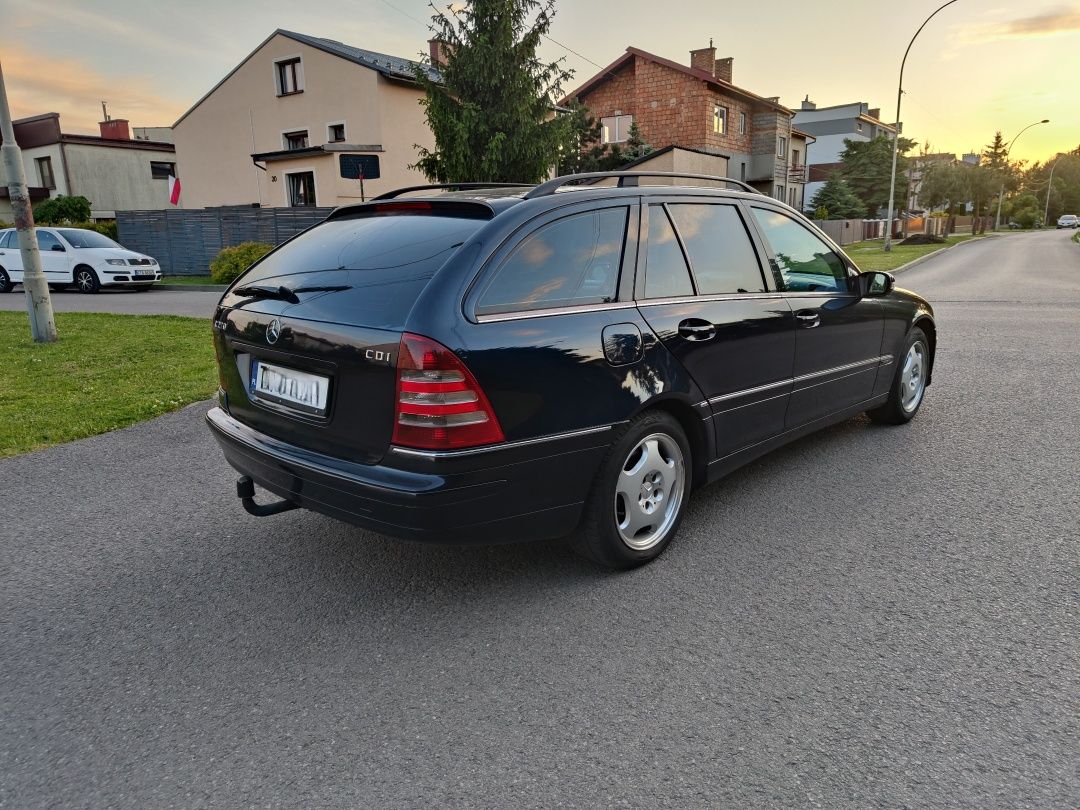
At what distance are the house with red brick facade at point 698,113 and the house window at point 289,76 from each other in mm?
13586

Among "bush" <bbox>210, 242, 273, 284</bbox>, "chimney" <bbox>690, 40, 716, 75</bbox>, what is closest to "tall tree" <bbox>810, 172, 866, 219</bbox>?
"chimney" <bbox>690, 40, 716, 75</bbox>

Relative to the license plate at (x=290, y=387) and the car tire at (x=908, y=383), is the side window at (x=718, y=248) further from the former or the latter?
the car tire at (x=908, y=383)

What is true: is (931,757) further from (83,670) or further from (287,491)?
(83,670)

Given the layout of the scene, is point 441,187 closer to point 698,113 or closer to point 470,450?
point 470,450

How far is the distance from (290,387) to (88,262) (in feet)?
63.1

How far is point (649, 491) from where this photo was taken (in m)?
3.44

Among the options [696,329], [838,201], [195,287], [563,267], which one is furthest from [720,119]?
[563,267]

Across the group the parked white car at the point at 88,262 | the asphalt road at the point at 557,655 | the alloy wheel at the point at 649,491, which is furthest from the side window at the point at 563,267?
the parked white car at the point at 88,262

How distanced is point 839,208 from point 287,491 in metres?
52.5

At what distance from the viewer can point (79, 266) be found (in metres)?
19.1

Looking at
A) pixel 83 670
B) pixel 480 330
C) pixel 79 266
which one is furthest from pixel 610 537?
pixel 79 266

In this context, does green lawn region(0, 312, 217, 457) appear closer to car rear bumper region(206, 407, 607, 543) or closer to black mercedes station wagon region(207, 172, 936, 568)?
black mercedes station wagon region(207, 172, 936, 568)

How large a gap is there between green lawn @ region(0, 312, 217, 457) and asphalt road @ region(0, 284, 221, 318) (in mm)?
2743

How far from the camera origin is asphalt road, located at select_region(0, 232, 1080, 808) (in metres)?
2.16
